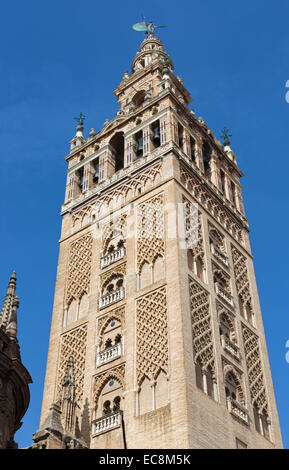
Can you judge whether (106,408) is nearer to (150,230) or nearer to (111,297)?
(111,297)

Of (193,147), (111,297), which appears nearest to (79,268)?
(111,297)

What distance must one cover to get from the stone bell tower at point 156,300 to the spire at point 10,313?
275 cm

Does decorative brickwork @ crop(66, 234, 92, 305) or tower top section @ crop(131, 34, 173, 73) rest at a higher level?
A: tower top section @ crop(131, 34, 173, 73)

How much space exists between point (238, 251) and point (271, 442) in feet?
28.2

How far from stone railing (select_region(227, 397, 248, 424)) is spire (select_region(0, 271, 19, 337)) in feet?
24.1

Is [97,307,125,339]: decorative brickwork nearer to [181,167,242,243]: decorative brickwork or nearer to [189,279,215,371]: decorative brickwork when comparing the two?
[189,279,215,371]: decorative brickwork

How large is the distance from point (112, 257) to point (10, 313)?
6873 millimetres

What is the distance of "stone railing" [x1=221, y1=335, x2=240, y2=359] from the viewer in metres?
24.5

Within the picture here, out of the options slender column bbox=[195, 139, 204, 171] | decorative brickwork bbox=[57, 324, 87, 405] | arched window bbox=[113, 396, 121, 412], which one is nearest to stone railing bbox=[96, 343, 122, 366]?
decorative brickwork bbox=[57, 324, 87, 405]

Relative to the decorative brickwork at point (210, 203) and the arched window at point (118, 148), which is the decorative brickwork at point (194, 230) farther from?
the arched window at point (118, 148)

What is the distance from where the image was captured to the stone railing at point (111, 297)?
25438mm

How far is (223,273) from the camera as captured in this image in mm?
27359

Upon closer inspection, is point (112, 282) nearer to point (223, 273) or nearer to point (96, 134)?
point (223, 273)
